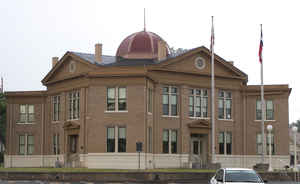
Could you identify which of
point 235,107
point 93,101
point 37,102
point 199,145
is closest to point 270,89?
point 235,107

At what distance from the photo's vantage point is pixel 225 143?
5334 cm

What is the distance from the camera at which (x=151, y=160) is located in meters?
47.9

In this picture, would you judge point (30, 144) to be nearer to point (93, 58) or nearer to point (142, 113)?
point (93, 58)

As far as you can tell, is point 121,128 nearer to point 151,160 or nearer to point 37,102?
point 151,160

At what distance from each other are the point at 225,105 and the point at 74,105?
47.8 feet

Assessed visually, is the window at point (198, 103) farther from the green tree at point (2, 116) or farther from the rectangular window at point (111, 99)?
the green tree at point (2, 116)

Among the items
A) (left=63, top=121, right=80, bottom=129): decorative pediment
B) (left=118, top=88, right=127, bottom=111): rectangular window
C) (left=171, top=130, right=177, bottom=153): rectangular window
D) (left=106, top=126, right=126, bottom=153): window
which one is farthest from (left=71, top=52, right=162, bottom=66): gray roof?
(left=106, top=126, right=126, bottom=153): window

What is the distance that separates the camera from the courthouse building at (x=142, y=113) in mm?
46594

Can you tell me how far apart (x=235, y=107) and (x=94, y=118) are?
15052 mm

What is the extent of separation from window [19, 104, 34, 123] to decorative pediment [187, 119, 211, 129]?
17.2 metres

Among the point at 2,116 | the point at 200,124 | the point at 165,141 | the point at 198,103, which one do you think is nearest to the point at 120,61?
the point at 198,103

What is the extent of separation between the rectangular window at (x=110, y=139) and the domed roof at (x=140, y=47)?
30.9ft

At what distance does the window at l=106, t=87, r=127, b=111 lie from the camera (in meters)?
46.8

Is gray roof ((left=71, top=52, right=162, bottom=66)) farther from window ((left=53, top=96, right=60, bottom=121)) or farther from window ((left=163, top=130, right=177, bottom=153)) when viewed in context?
window ((left=163, top=130, right=177, bottom=153))
